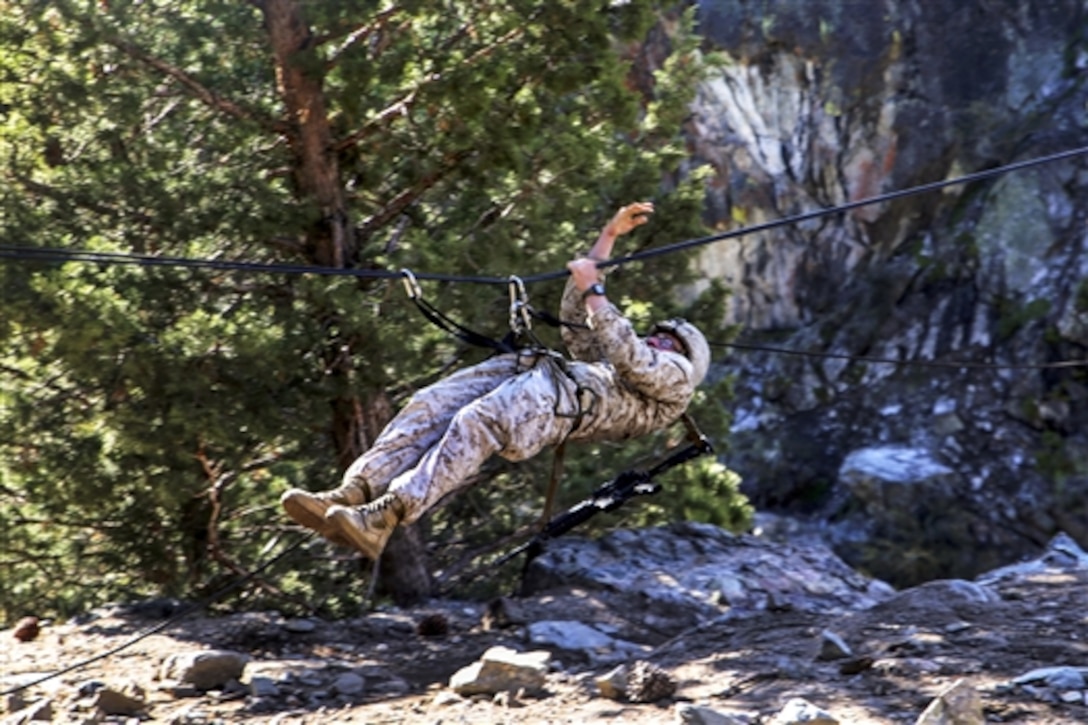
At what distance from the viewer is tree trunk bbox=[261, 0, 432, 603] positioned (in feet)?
27.9

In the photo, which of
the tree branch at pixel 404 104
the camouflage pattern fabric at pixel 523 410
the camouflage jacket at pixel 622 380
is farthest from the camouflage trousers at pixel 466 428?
the tree branch at pixel 404 104

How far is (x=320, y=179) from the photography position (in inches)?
346

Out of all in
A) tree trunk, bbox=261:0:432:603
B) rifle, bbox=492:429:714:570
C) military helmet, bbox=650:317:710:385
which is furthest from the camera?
tree trunk, bbox=261:0:432:603

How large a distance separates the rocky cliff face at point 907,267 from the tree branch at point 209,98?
9417 mm

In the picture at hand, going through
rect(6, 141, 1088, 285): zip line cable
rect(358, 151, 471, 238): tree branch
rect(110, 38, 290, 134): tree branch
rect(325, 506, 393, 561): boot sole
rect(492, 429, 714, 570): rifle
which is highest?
rect(110, 38, 290, 134): tree branch

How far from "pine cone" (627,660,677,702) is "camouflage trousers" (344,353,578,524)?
3.43 ft

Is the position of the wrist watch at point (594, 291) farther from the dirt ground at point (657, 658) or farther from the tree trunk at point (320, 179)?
the tree trunk at point (320, 179)

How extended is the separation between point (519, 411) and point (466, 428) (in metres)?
0.26

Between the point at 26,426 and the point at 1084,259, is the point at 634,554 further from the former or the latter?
the point at 1084,259

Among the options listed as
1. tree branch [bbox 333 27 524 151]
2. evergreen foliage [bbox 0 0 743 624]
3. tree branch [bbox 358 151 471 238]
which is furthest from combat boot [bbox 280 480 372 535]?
tree branch [bbox 358 151 471 238]

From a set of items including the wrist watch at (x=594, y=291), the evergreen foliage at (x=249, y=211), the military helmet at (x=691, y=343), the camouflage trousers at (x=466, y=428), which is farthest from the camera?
the evergreen foliage at (x=249, y=211)

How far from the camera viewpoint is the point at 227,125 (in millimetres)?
8875

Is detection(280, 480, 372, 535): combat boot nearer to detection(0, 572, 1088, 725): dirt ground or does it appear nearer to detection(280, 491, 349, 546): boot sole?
detection(280, 491, 349, 546): boot sole

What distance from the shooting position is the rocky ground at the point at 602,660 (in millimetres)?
5492
